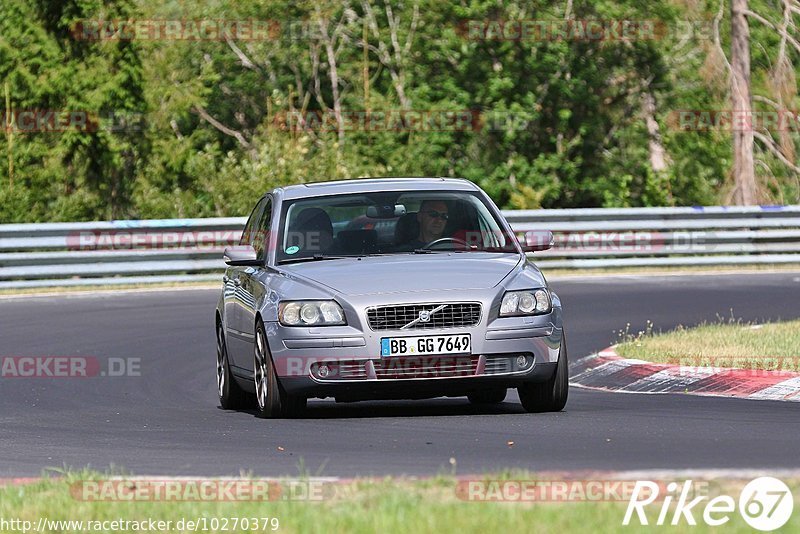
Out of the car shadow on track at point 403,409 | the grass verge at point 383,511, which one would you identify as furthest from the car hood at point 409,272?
the grass verge at point 383,511

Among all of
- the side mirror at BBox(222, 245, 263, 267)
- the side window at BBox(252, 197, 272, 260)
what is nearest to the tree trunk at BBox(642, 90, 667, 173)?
the side window at BBox(252, 197, 272, 260)

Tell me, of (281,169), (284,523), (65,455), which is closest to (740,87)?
(281,169)

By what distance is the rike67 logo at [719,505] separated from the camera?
21.1 feet

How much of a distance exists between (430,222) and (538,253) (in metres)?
14.9

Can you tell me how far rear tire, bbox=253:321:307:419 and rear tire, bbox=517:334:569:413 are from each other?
1.48 m

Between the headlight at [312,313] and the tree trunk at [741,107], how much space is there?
23.7 m

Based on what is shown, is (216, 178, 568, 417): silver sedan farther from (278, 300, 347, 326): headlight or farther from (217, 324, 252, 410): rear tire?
(217, 324, 252, 410): rear tire

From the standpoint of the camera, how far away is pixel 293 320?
36.7 feet

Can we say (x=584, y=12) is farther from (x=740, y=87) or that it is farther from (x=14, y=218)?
(x=14, y=218)

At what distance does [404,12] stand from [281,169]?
547 inches

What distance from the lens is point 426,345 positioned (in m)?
11.0

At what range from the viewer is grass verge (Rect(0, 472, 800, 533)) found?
6.45 meters

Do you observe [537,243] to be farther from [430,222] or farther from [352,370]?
[352,370]

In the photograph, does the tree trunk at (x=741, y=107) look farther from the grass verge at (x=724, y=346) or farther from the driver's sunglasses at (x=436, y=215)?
the driver's sunglasses at (x=436, y=215)
